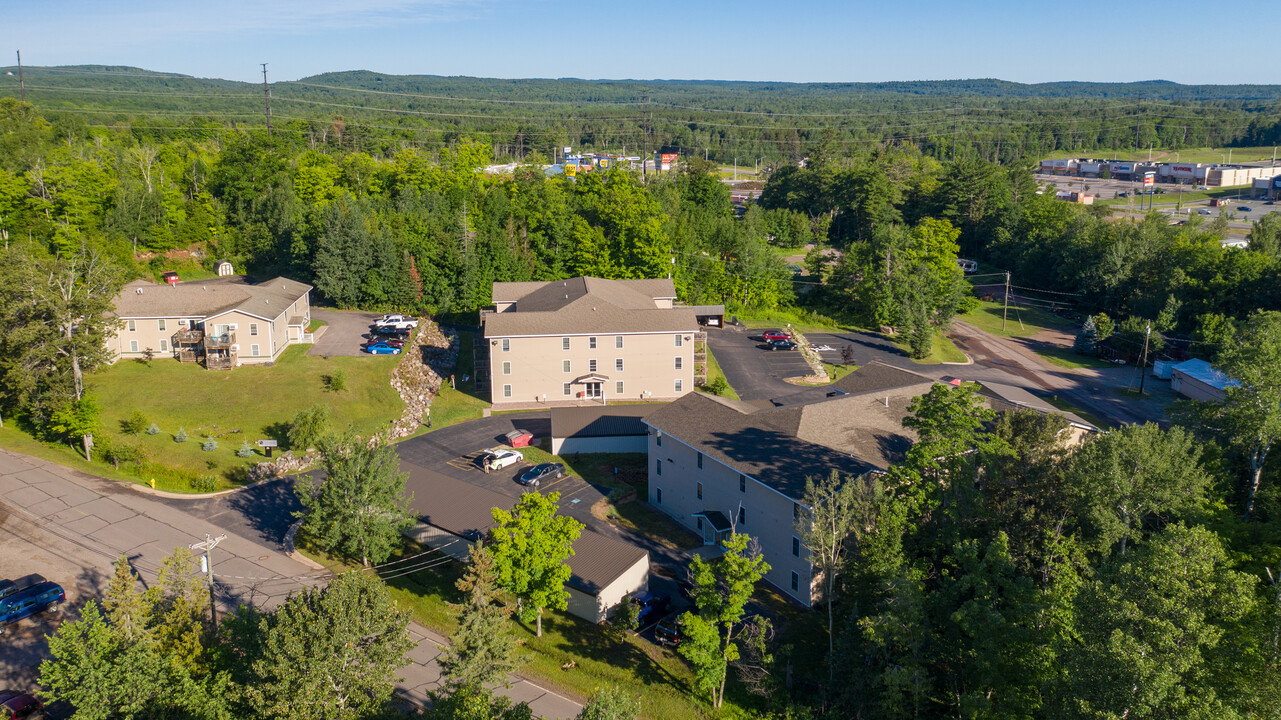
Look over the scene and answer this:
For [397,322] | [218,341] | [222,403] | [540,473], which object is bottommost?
[540,473]

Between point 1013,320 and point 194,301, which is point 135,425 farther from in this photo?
point 1013,320

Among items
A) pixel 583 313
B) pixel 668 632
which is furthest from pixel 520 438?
pixel 668 632

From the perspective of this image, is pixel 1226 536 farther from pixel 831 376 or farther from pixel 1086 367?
pixel 1086 367

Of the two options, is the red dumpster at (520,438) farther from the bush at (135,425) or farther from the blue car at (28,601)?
the blue car at (28,601)

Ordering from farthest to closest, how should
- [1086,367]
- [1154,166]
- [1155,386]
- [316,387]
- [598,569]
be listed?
[1154,166] < [1086,367] < [1155,386] < [316,387] < [598,569]

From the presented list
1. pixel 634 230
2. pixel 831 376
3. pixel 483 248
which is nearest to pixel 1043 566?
pixel 831 376
